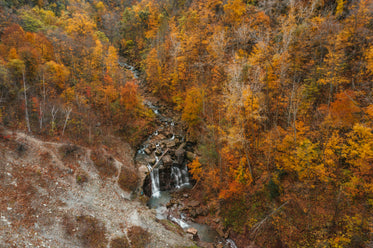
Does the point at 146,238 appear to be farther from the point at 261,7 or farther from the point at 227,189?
the point at 261,7

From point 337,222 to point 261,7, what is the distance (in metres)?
38.4

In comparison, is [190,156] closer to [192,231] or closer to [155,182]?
[155,182]

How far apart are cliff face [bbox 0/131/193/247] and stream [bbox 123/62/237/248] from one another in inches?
102

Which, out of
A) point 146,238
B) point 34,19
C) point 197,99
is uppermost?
point 34,19

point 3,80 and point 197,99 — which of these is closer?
point 3,80

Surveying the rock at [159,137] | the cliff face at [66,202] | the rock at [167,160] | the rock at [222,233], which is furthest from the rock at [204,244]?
the rock at [159,137]

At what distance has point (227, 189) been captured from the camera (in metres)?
21.3

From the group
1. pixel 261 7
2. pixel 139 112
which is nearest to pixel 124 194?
pixel 139 112

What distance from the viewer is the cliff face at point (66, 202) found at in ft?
49.6

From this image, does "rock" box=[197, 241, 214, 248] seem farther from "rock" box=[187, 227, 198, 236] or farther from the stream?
"rock" box=[187, 227, 198, 236]

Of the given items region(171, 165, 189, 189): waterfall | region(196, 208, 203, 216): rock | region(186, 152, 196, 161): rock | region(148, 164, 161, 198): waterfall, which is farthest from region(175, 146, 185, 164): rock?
region(196, 208, 203, 216): rock

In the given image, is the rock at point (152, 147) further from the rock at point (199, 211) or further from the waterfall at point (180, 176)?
the rock at point (199, 211)

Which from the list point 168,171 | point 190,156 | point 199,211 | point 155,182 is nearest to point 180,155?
point 190,156

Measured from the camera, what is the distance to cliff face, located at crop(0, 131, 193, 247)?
49.6ft
